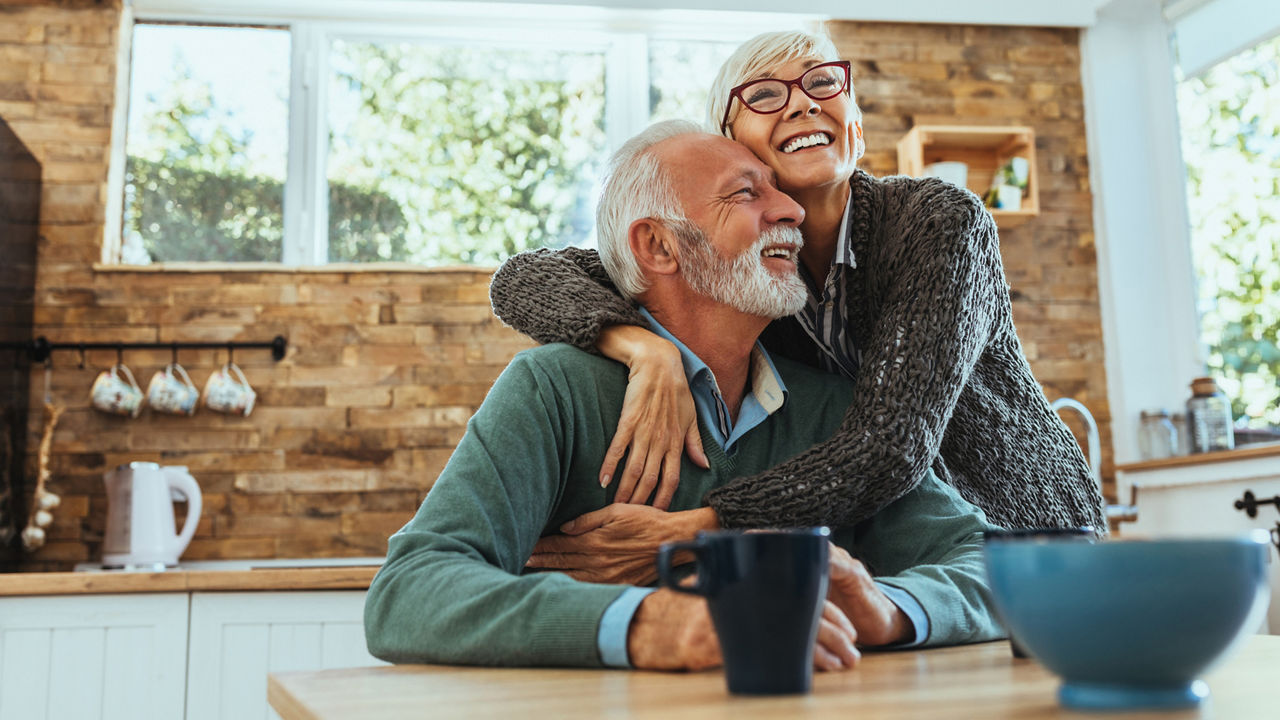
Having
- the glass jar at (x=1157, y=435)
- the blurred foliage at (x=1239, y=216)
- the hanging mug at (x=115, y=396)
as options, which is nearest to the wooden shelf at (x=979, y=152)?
the blurred foliage at (x=1239, y=216)

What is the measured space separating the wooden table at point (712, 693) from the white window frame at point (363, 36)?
278 cm

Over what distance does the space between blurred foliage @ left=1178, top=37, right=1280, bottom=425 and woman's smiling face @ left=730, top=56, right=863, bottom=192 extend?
244 cm

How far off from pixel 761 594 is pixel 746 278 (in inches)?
30.6

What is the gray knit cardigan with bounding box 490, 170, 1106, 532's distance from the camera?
114 centimetres

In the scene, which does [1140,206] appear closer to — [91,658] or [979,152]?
[979,152]

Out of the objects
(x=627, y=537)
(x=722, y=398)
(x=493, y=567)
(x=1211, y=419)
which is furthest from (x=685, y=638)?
(x=1211, y=419)

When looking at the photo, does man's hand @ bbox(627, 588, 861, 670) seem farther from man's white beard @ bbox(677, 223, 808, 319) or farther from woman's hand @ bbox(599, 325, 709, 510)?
man's white beard @ bbox(677, 223, 808, 319)

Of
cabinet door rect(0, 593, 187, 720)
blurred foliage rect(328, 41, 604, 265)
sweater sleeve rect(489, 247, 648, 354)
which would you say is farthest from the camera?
blurred foliage rect(328, 41, 604, 265)

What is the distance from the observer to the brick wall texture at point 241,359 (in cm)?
317

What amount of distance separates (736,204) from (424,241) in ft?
7.56

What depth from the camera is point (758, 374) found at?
1360mm

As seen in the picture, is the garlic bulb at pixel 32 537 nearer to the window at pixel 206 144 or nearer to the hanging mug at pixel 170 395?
the hanging mug at pixel 170 395

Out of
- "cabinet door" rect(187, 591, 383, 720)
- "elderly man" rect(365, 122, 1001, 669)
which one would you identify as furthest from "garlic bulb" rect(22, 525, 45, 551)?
"elderly man" rect(365, 122, 1001, 669)

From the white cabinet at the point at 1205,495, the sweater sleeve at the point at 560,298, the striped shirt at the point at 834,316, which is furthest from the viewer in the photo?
the white cabinet at the point at 1205,495
